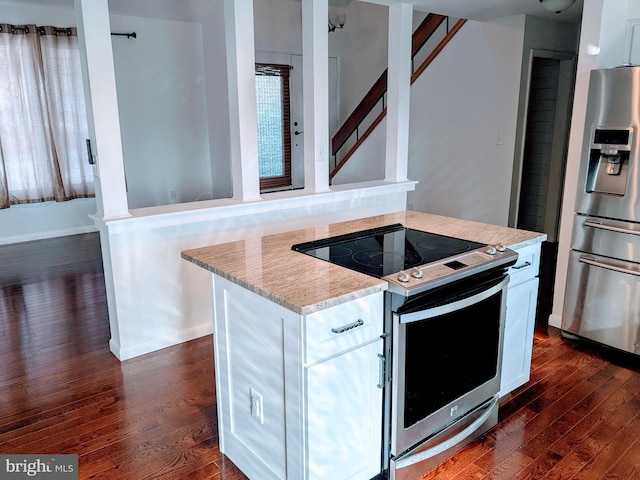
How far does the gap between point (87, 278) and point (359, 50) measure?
15.6 feet

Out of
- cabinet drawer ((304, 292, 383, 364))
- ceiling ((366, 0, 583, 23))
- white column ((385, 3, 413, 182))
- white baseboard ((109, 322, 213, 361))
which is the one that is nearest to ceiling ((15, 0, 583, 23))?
ceiling ((366, 0, 583, 23))

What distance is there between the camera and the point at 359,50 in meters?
6.92

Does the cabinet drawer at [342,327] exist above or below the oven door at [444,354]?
above

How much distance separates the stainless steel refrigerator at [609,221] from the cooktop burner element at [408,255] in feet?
3.93

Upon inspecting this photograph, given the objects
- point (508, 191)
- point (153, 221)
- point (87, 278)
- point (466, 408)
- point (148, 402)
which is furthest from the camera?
point (508, 191)

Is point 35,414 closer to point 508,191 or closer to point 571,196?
point 571,196

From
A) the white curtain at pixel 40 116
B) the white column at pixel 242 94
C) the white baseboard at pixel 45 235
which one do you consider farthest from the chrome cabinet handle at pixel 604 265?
the white baseboard at pixel 45 235

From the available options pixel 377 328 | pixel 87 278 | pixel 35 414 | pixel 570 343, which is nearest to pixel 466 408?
pixel 377 328

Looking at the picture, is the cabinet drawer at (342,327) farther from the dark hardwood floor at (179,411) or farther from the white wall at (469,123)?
the white wall at (469,123)

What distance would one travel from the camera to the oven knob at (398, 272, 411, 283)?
65.1 inches

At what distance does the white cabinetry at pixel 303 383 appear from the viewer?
1.57m

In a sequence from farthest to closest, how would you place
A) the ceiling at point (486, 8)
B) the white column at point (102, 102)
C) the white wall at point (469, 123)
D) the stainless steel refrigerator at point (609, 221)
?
1. the white wall at point (469, 123)
2. the ceiling at point (486, 8)
3. the stainless steel refrigerator at point (609, 221)
4. the white column at point (102, 102)

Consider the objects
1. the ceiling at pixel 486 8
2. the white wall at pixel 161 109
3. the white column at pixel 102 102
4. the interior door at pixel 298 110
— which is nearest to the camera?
the white column at pixel 102 102

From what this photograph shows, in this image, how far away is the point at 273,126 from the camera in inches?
273
